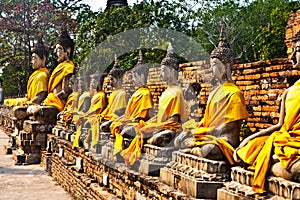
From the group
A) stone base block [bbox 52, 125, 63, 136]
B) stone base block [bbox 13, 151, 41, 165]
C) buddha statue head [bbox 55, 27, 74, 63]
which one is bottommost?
stone base block [bbox 13, 151, 41, 165]

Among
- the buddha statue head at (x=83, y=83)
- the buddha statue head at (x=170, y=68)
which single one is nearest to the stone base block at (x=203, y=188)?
the buddha statue head at (x=170, y=68)

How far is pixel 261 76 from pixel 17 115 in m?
8.23

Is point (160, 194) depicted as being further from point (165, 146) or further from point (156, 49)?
point (156, 49)

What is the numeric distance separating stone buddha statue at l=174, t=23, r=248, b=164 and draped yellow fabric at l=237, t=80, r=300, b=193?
1.40ft

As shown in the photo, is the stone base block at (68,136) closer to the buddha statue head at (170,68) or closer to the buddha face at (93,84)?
the buddha face at (93,84)

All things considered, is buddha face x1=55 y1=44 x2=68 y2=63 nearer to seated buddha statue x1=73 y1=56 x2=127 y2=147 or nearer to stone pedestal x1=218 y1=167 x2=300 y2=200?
seated buddha statue x1=73 y1=56 x2=127 y2=147

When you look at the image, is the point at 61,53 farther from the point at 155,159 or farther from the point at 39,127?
the point at 155,159

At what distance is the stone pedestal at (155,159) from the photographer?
16.6ft

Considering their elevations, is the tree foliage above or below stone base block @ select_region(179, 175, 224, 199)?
above

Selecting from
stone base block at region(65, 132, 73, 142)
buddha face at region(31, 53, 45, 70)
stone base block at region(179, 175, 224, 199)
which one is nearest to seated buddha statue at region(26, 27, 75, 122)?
buddha face at region(31, 53, 45, 70)

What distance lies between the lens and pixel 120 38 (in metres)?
14.1

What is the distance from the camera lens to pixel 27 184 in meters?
8.93

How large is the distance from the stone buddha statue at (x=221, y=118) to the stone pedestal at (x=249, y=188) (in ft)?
1.11

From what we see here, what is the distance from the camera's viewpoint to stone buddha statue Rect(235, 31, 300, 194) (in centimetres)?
321
